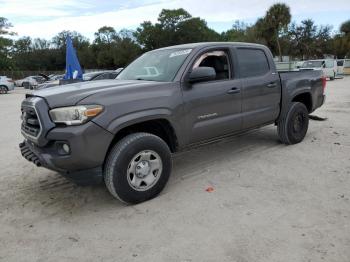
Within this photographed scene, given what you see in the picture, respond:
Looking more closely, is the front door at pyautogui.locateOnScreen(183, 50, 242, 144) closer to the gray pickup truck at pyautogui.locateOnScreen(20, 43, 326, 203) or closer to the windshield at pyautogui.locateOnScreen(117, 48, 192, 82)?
the gray pickup truck at pyautogui.locateOnScreen(20, 43, 326, 203)

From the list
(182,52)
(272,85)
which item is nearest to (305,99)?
(272,85)

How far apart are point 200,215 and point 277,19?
49255 millimetres

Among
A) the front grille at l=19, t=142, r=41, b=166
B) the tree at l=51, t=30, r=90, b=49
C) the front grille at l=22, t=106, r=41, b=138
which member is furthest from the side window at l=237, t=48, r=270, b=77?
the tree at l=51, t=30, r=90, b=49

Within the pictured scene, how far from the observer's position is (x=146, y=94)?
4.19 m

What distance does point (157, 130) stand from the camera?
15.1 ft

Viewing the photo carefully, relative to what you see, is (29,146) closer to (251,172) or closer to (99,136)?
(99,136)

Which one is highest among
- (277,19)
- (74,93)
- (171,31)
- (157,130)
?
(171,31)

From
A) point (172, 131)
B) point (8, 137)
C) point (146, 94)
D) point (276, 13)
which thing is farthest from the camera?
point (276, 13)

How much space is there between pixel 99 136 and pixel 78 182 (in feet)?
1.79

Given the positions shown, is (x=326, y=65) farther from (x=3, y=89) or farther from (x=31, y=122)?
(x=31, y=122)

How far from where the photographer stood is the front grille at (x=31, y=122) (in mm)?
3970

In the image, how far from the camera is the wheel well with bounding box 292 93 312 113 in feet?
22.3

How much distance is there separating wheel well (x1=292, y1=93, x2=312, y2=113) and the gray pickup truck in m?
0.94

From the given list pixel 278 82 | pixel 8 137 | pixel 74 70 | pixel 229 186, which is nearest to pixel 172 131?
pixel 229 186
